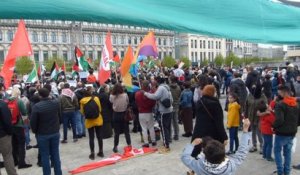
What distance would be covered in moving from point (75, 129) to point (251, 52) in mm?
119510

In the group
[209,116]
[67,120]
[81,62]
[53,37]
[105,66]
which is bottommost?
[67,120]

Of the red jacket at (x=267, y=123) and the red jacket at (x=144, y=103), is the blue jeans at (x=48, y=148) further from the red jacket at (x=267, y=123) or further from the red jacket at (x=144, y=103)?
the red jacket at (x=267, y=123)

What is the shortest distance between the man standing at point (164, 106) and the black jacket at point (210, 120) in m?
2.91

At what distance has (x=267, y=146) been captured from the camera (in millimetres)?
6492

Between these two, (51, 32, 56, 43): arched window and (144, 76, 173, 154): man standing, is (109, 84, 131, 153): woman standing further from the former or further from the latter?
(51, 32, 56, 43): arched window

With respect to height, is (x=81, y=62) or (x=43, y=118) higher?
(x=81, y=62)

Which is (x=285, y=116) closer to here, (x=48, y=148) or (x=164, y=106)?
(x=164, y=106)

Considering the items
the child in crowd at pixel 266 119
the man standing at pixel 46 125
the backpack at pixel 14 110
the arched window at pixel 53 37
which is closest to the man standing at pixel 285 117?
the child in crowd at pixel 266 119

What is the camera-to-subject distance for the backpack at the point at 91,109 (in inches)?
283

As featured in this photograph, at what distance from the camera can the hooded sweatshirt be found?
5.16 metres

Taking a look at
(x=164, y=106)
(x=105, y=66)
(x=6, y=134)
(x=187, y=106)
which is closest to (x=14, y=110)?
(x=6, y=134)

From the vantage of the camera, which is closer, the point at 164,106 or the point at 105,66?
the point at 164,106

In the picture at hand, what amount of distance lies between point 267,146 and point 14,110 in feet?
15.5

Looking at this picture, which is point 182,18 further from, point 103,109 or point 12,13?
point 103,109
